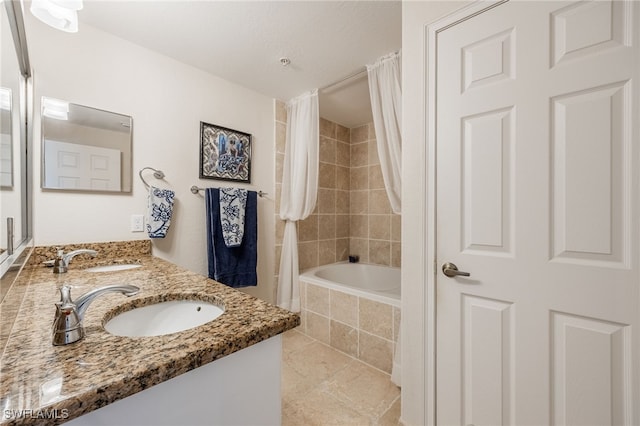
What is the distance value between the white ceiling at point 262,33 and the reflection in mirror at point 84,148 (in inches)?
22.6

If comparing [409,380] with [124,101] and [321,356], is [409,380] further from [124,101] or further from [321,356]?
[124,101]

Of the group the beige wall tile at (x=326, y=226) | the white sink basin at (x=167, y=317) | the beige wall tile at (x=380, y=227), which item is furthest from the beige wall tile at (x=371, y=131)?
the white sink basin at (x=167, y=317)

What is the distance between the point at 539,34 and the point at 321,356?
225 centimetres

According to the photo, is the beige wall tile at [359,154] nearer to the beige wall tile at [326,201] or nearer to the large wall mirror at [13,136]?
the beige wall tile at [326,201]

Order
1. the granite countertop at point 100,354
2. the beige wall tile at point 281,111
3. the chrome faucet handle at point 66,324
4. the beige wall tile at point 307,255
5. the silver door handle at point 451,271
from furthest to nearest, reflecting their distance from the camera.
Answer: the beige wall tile at point 307,255
the beige wall tile at point 281,111
the silver door handle at point 451,271
the chrome faucet handle at point 66,324
the granite countertop at point 100,354

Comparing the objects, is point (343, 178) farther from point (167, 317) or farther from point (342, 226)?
point (167, 317)

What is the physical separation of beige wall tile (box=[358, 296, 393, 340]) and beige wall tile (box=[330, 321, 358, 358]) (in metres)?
0.12

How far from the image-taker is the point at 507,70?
3.40 ft

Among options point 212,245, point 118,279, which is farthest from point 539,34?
point 212,245

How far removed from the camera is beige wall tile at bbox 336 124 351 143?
3271 millimetres

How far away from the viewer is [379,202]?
3160 millimetres

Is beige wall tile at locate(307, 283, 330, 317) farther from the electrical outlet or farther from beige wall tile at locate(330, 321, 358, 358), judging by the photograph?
the electrical outlet

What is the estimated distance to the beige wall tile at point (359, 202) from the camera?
3297mm

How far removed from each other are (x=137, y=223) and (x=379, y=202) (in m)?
2.42
